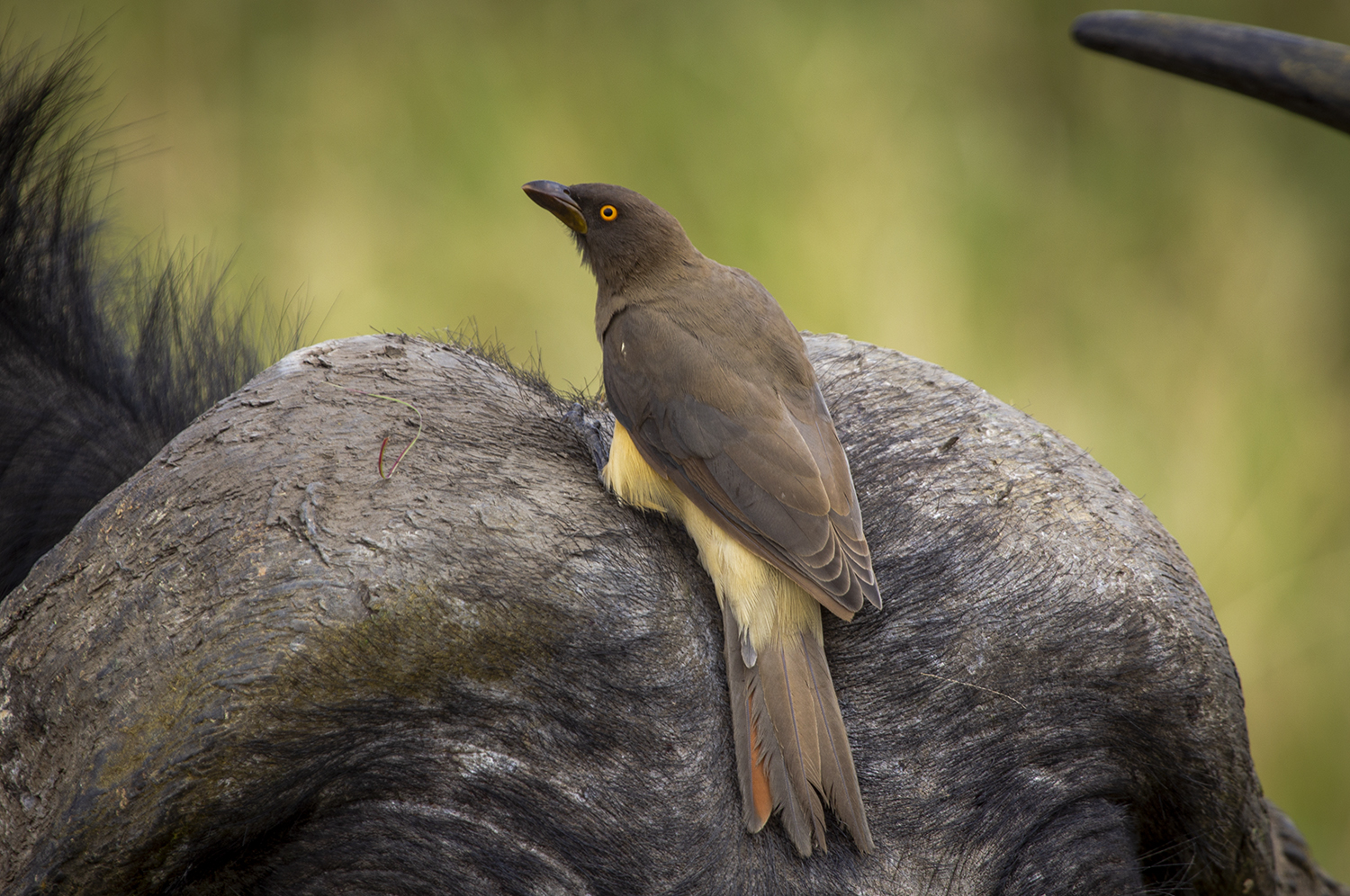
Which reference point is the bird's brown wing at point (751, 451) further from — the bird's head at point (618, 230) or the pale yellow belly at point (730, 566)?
the bird's head at point (618, 230)

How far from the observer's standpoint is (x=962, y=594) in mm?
1512

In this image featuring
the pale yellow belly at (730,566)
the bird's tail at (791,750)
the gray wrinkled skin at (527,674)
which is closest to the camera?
the gray wrinkled skin at (527,674)

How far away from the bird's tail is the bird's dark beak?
91cm

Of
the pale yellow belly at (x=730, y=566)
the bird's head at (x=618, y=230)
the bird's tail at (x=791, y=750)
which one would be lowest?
the bird's tail at (x=791, y=750)

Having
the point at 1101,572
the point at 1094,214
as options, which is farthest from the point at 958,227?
the point at 1101,572

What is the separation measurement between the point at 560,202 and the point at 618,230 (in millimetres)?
128

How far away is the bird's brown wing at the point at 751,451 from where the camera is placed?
146cm

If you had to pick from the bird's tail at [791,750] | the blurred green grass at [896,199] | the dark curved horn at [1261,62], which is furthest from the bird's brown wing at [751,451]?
the blurred green grass at [896,199]

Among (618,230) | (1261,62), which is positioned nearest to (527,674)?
(618,230)

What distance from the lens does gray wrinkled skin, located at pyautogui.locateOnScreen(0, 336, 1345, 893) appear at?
1157 millimetres

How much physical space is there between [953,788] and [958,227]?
264 centimetres

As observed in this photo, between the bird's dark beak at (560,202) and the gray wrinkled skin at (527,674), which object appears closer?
the gray wrinkled skin at (527,674)

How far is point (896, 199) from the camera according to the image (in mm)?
3682

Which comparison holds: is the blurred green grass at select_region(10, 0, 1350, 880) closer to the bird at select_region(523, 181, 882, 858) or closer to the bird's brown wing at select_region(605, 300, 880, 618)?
the bird at select_region(523, 181, 882, 858)
